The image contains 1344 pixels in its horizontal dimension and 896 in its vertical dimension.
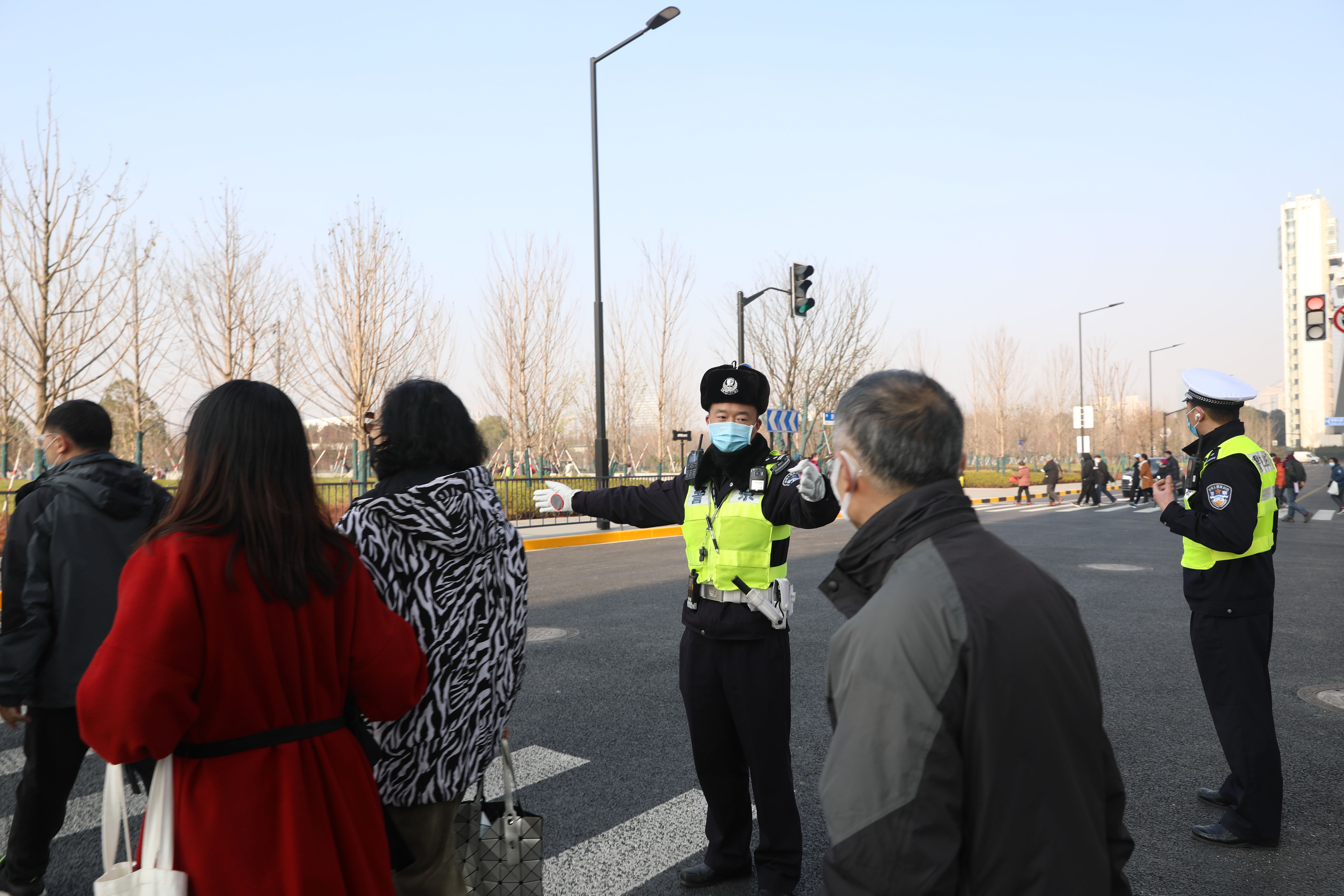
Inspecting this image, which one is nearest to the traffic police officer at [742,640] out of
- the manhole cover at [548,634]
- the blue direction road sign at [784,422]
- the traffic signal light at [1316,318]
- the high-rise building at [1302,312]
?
the manhole cover at [548,634]

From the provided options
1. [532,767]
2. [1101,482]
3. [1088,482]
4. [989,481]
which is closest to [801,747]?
[532,767]

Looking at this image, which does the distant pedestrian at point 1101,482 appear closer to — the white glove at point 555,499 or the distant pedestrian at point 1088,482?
the distant pedestrian at point 1088,482

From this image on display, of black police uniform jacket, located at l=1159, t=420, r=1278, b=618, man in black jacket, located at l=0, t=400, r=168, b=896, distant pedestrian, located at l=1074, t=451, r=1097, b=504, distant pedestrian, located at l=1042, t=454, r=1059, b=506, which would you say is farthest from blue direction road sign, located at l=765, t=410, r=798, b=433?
man in black jacket, located at l=0, t=400, r=168, b=896

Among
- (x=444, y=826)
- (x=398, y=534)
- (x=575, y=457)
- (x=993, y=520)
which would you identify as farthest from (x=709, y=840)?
(x=575, y=457)

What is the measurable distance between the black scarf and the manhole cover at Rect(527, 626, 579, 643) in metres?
4.39

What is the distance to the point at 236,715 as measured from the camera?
1754 millimetres

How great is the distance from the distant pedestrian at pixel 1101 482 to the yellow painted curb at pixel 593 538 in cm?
1855

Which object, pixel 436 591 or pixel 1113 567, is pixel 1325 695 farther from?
pixel 1113 567

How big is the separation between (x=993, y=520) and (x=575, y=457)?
40.9 meters

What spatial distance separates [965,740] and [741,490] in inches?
79.8

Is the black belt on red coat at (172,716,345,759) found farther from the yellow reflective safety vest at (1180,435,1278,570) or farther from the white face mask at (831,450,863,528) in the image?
the yellow reflective safety vest at (1180,435,1278,570)

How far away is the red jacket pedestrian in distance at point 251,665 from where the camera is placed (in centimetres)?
167

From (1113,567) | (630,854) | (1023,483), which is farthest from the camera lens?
(1023,483)

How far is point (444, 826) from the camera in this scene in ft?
8.04
